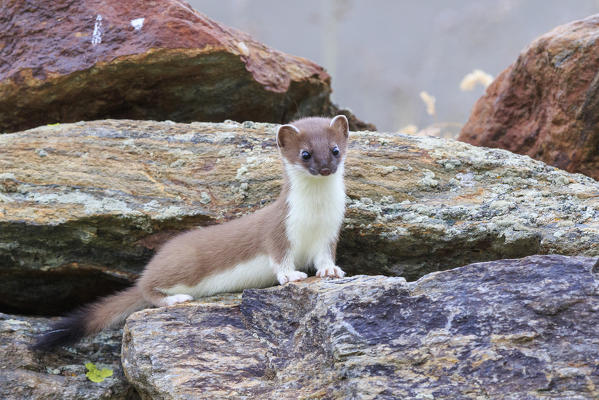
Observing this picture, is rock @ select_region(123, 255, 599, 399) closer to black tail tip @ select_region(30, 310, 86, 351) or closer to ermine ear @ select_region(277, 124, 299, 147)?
black tail tip @ select_region(30, 310, 86, 351)

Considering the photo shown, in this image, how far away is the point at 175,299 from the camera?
427 centimetres

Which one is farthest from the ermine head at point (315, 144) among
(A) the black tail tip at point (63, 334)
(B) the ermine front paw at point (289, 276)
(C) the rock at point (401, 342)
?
(A) the black tail tip at point (63, 334)

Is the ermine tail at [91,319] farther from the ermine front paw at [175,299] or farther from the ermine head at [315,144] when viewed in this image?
the ermine head at [315,144]

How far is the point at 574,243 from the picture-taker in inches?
150

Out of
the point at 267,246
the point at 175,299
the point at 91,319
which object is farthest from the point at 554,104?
the point at 91,319

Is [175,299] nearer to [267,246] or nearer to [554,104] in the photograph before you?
[267,246]

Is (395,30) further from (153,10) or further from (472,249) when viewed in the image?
(472,249)

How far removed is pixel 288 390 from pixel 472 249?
5.83 ft

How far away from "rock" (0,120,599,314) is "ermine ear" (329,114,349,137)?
0.49 meters

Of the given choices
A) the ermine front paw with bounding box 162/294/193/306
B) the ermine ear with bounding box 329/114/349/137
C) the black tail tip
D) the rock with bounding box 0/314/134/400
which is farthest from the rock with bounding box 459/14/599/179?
the black tail tip

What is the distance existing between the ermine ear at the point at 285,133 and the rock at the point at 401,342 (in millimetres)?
1066

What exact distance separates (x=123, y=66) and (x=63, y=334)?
7.60 ft

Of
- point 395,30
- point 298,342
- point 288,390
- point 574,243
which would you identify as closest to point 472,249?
point 574,243

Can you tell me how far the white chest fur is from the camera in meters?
4.25
